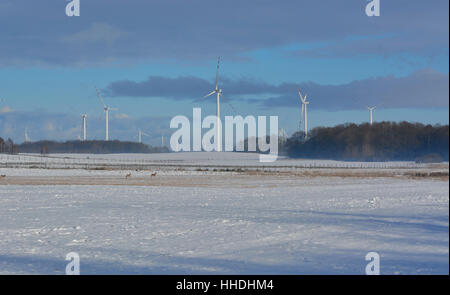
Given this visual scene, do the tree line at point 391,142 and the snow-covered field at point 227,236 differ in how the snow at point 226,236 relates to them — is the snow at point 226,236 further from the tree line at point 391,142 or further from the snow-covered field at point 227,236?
the tree line at point 391,142

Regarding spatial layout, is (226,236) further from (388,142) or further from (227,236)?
(388,142)

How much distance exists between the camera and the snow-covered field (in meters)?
12.8

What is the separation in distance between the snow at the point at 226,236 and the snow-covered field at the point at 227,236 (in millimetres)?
30

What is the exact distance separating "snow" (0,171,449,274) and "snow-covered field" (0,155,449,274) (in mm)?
30

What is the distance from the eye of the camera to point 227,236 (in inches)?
699

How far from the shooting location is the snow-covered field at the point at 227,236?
12.8 m

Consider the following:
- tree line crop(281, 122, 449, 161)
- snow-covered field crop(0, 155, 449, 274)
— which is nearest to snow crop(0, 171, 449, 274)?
snow-covered field crop(0, 155, 449, 274)

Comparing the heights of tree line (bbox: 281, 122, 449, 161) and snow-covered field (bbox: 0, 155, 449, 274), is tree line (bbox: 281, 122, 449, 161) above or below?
above

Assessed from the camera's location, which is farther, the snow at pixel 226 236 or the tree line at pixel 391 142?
the snow at pixel 226 236

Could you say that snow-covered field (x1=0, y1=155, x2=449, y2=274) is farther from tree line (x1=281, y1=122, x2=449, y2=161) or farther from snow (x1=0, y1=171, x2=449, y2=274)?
tree line (x1=281, y1=122, x2=449, y2=161)

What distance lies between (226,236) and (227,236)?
0.03 meters

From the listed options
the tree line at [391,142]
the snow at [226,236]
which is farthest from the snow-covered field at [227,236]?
the tree line at [391,142]
